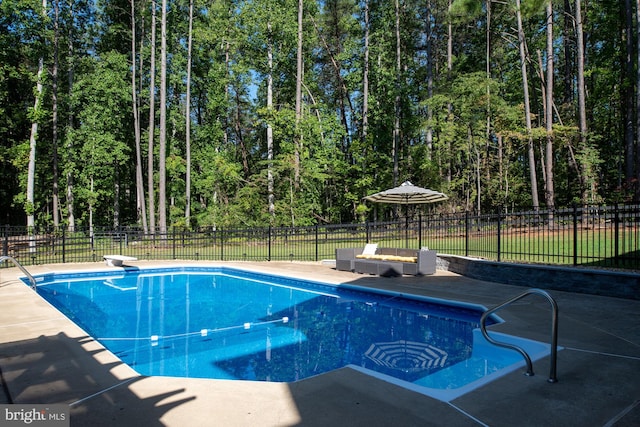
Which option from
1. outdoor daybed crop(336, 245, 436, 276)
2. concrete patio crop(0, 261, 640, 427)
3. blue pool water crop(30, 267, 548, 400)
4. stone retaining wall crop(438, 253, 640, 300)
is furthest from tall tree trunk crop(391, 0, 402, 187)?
concrete patio crop(0, 261, 640, 427)

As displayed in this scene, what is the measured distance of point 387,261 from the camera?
40.2ft

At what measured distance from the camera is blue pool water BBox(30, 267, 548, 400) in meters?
5.49

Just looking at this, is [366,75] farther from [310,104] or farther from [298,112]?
[298,112]

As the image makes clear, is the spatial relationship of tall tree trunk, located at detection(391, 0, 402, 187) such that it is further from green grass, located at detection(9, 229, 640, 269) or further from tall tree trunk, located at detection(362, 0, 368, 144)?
green grass, located at detection(9, 229, 640, 269)

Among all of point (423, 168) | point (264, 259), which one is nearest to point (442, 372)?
point (264, 259)

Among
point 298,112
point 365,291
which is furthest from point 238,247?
point 365,291

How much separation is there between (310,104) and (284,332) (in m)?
22.9

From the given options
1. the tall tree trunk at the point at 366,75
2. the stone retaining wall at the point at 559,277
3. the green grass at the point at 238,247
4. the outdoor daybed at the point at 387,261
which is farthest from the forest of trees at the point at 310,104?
the stone retaining wall at the point at 559,277

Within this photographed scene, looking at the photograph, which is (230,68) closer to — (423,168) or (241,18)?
(241,18)

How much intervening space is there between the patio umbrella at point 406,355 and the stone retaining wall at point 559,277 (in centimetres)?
438

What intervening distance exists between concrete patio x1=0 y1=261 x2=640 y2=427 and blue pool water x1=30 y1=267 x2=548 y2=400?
0.40 metres

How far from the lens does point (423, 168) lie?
2491cm

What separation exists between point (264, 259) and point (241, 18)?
18.3 m

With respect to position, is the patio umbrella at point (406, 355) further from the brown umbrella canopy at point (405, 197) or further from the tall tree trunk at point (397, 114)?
the tall tree trunk at point (397, 114)
